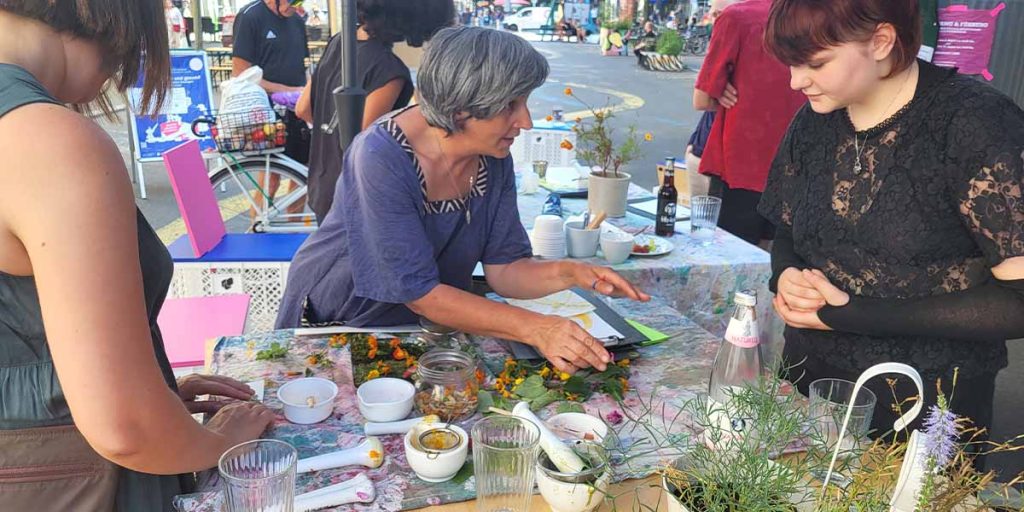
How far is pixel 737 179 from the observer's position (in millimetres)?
3891

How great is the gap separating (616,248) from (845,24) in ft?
4.46

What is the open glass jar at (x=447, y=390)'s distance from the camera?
5.00ft

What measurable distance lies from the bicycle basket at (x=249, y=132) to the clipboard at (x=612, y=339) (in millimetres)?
3609

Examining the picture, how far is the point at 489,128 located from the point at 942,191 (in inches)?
44.0

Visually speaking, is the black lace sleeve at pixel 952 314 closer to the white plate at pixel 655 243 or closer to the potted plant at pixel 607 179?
the white plate at pixel 655 243

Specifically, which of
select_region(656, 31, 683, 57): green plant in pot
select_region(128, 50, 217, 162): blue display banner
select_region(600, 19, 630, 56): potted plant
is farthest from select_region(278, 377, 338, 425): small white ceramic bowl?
select_region(600, 19, 630, 56): potted plant

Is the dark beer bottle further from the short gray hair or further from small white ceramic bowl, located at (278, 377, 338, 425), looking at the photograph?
small white ceramic bowl, located at (278, 377, 338, 425)

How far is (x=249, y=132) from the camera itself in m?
4.96

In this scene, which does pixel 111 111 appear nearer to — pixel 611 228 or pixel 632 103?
pixel 611 228

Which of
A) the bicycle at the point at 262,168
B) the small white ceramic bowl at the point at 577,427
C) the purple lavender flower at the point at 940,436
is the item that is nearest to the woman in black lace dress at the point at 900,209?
the small white ceramic bowl at the point at 577,427

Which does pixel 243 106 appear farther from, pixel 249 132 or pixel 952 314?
pixel 952 314

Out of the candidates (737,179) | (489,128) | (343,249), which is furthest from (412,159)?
(737,179)

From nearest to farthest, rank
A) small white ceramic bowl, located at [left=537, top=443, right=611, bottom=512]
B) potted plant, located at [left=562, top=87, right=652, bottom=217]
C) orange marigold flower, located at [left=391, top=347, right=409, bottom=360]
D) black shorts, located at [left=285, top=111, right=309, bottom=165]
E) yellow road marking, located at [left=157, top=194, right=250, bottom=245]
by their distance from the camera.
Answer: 1. small white ceramic bowl, located at [left=537, top=443, right=611, bottom=512]
2. orange marigold flower, located at [left=391, top=347, right=409, bottom=360]
3. potted plant, located at [left=562, top=87, right=652, bottom=217]
4. black shorts, located at [left=285, top=111, right=309, bottom=165]
5. yellow road marking, located at [left=157, top=194, right=250, bottom=245]

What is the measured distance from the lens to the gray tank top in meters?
0.97
